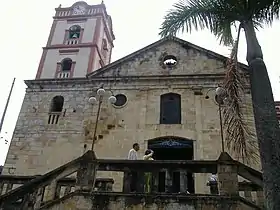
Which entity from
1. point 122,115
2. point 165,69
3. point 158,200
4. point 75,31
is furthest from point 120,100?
point 75,31

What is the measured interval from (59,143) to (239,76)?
1011 centimetres

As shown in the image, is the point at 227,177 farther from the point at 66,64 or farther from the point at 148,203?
the point at 66,64

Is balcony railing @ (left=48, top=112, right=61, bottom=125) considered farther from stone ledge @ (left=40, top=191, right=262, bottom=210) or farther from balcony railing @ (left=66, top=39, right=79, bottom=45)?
balcony railing @ (left=66, top=39, right=79, bottom=45)

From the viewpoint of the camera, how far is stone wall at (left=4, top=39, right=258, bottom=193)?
15.6m

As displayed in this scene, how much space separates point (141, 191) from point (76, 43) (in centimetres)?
1919

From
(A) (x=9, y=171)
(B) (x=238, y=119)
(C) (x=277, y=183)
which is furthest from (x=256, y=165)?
(A) (x=9, y=171)

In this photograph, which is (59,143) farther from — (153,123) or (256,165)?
(256,165)

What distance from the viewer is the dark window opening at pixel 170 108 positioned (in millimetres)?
16197

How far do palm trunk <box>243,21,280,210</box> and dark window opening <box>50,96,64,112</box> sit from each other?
11.9 meters

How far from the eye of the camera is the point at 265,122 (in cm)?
676

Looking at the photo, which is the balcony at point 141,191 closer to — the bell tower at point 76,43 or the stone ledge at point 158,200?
the stone ledge at point 158,200

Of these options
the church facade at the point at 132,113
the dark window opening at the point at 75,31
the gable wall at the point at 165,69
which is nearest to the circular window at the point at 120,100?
the church facade at the point at 132,113

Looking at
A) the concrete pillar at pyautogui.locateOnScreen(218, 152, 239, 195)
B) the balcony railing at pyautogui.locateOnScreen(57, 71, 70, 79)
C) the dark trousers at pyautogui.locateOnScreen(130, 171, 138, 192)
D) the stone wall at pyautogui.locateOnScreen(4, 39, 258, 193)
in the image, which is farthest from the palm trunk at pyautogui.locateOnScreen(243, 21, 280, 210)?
the balcony railing at pyautogui.locateOnScreen(57, 71, 70, 79)

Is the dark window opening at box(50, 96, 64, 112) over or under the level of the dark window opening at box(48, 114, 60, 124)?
over
